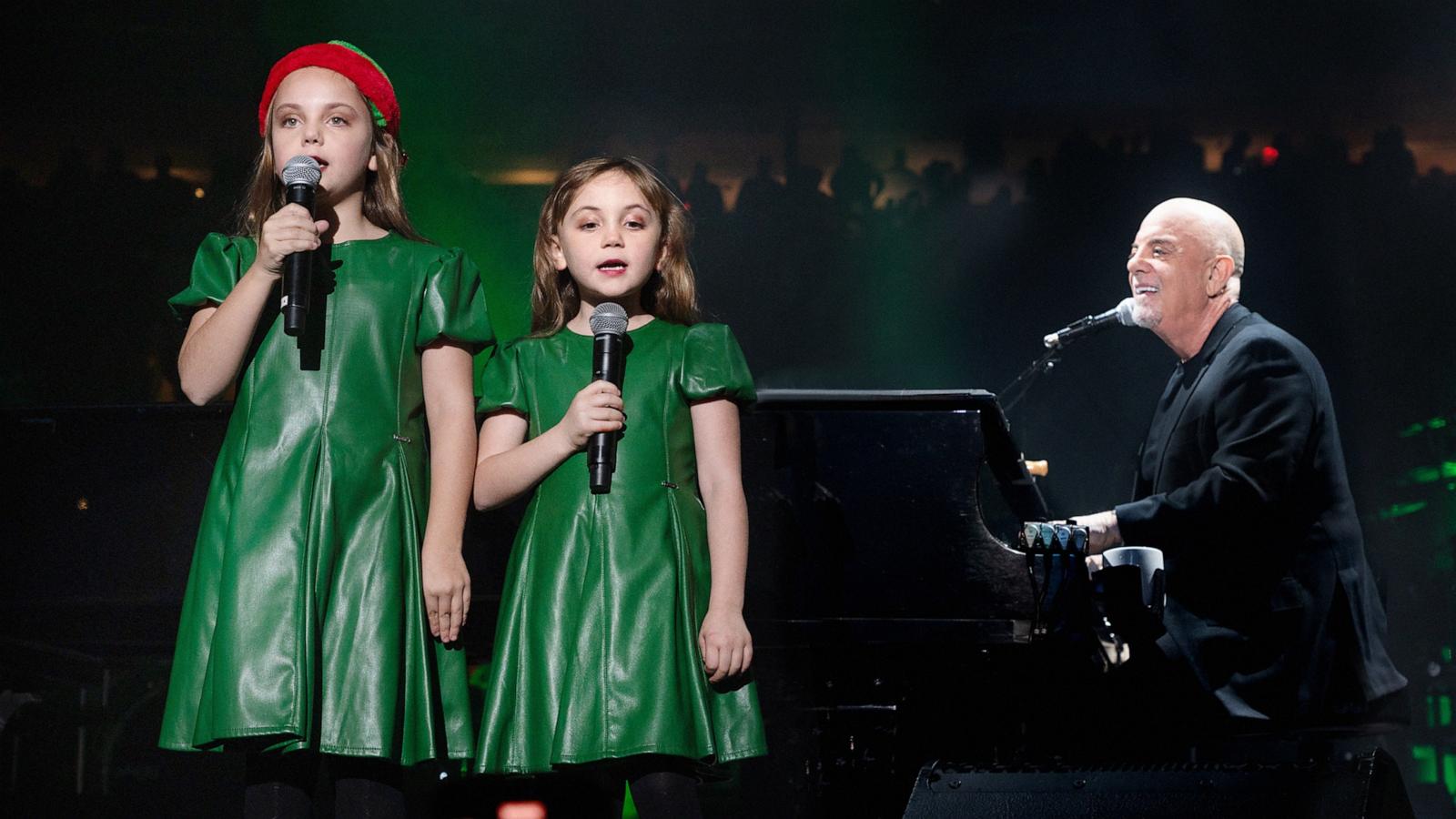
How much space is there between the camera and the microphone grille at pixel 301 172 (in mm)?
2115

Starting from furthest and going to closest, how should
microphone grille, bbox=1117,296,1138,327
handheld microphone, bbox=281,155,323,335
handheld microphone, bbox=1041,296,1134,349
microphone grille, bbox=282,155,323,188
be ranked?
microphone grille, bbox=1117,296,1138,327, handheld microphone, bbox=1041,296,1134,349, microphone grille, bbox=282,155,323,188, handheld microphone, bbox=281,155,323,335

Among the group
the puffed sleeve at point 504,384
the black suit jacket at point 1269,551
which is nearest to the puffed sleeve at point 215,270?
the puffed sleeve at point 504,384

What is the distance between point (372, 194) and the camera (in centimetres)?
240

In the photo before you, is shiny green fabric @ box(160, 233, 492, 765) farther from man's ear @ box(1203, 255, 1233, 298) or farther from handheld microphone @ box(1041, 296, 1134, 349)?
man's ear @ box(1203, 255, 1233, 298)

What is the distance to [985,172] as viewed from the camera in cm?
476

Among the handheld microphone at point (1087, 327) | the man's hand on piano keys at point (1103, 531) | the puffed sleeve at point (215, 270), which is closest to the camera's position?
the puffed sleeve at point (215, 270)

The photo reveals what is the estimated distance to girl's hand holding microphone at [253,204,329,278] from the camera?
80.2 inches

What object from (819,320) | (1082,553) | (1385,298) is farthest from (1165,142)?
(1082,553)

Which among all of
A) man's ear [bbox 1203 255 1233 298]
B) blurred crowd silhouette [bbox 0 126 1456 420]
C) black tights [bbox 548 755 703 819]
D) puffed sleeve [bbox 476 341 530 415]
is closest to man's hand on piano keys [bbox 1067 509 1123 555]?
man's ear [bbox 1203 255 1233 298]

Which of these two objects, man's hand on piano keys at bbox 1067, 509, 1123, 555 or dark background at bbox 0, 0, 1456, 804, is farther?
dark background at bbox 0, 0, 1456, 804

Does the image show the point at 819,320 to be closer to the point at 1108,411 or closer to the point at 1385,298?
the point at 1108,411

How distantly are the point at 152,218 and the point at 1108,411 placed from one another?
3289 mm

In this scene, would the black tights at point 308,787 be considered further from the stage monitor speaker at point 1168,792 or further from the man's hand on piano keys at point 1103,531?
the man's hand on piano keys at point 1103,531

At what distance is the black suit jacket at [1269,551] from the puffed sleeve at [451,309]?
1.81m
